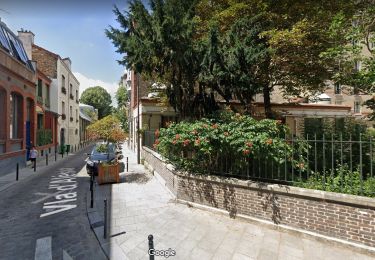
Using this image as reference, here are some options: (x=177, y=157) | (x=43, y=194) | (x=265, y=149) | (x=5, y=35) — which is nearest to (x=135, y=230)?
(x=177, y=157)

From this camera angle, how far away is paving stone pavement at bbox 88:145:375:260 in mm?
4793

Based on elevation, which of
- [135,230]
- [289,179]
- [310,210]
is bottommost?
[135,230]

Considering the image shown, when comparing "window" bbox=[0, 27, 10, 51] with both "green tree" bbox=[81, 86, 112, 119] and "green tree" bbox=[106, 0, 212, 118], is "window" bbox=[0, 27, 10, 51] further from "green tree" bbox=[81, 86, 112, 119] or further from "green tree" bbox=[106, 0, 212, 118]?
"green tree" bbox=[81, 86, 112, 119]

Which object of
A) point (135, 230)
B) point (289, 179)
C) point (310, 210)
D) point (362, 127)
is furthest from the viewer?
point (362, 127)

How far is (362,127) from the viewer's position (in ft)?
26.9

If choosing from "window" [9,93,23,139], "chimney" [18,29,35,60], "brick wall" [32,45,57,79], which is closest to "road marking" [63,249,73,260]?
"window" [9,93,23,139]

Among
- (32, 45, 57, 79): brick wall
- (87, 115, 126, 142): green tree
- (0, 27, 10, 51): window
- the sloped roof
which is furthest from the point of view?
(32, 45, 57, 79): brick wall

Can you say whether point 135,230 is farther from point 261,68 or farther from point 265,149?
point 261,68

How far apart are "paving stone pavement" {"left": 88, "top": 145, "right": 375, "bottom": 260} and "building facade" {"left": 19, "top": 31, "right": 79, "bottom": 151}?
18.6 m

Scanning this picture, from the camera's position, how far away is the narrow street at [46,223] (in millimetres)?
5035

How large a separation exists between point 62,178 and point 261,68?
1092 centimetres

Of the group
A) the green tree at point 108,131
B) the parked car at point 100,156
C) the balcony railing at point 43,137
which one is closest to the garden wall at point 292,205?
the parked car at point 100,156

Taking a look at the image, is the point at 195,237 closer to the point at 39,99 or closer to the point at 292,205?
the point at 292,205

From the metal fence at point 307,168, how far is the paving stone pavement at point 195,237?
4.22 ft
